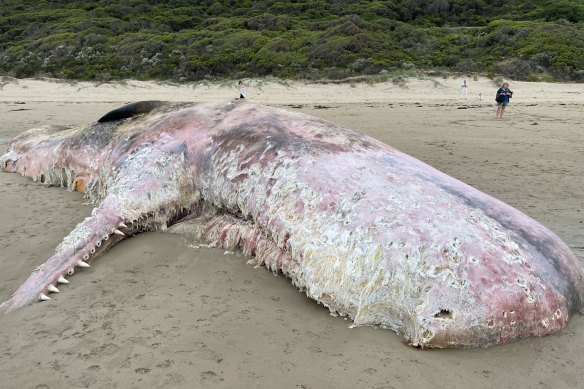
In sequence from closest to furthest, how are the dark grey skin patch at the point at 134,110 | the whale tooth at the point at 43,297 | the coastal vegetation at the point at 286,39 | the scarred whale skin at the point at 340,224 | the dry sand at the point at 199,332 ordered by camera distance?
the dry sand at the point at 199,332
the scarred whale skin at the point at 340,224
the whale tooth at the point at 43,297
the dark grey skin patch at the point at 134,110
the coastal vegetation at the point at 286,39

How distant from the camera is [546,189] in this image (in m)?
6.44

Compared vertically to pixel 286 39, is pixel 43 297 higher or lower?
lower

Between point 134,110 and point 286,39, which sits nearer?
point 134,110

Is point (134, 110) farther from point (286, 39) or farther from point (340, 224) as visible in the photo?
point (286, 39)

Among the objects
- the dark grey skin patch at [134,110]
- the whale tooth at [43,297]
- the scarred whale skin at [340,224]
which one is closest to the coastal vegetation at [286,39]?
the dark grey skin patch at [134,110]

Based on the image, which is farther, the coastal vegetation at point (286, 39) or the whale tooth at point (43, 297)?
the coastal vegetation at point (286, 39)

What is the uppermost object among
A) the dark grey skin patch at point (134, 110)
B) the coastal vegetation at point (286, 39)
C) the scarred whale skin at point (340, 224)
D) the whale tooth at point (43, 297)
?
the coastal vegetation at point (286, 39)

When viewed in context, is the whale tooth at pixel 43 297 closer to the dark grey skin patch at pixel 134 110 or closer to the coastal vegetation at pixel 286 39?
the dark grey skin patch at pixel 134 110

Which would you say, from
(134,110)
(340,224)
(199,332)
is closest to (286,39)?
(134,110)

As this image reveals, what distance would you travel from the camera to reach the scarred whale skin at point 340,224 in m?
2.84

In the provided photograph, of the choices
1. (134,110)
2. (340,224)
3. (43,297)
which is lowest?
(43,297)

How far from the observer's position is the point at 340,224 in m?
3.28

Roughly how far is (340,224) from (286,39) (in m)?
29.6

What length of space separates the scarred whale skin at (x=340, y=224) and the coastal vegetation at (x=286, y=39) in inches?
799
